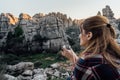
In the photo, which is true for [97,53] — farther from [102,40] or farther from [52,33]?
[52,33]

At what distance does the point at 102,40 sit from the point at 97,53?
9 cm

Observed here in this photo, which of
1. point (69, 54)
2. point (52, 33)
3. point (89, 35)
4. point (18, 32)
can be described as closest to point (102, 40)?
point (89, 35)

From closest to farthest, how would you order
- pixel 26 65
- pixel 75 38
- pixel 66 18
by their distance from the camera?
pixel 26 65 → pixel 75 38 → pixel 66 18

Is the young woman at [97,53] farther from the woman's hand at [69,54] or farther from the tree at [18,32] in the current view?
the tree at [18,32]

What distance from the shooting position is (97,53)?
83.4 inches

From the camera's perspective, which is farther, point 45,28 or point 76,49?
point 45,28

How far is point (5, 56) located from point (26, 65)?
553 centimetres

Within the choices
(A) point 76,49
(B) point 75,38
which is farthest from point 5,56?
(B) point 75,38

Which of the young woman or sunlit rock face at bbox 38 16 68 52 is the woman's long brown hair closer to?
the young woman

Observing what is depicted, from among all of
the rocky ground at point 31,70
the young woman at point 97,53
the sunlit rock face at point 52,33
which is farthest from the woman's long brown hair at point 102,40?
the sunlit rock face at point 52,33

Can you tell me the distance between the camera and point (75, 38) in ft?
165

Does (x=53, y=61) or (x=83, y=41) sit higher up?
(x=83, y=41)

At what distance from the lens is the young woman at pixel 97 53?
2080 mm

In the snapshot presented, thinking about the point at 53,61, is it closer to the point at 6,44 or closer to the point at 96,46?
the point at 6,44
